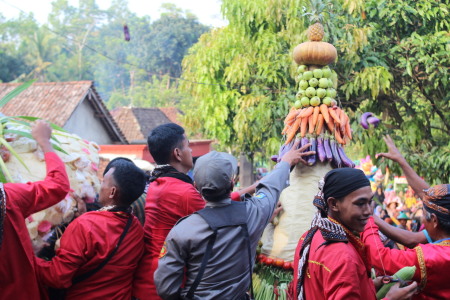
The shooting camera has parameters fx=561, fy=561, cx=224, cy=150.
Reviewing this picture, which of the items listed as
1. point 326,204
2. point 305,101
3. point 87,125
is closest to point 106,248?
point 326,204

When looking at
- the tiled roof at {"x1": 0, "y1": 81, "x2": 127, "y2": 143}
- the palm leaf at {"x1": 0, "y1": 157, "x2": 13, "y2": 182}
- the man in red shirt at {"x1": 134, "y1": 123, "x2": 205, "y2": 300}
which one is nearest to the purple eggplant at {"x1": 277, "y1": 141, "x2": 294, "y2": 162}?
the man in red shirt at {"x1": 134, "y1": 123, "x2": 205, "y2": 300}

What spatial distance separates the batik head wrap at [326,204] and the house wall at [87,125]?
16107 mm

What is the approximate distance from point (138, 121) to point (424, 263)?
80.9ft

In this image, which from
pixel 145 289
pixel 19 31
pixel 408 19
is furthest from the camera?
pixel 19 31

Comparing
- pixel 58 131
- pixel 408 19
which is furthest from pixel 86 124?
pixel 58 131

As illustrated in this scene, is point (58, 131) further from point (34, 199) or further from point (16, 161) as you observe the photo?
point (34, 199)

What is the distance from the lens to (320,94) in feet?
12.2

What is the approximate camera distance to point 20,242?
9.19 ft

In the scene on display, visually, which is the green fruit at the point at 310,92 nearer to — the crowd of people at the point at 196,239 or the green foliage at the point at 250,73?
the crowd of people at the point at 196,239

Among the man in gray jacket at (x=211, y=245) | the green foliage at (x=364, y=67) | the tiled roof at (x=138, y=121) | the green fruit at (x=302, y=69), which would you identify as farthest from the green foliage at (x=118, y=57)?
the man in gray jacket at (x=211, y=245)

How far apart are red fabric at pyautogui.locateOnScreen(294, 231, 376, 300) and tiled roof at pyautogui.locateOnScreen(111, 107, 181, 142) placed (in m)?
23.2

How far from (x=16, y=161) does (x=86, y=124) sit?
53.4 ft

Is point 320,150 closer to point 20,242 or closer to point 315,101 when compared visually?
point 315,101

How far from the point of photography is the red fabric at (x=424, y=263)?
2.75 metres
